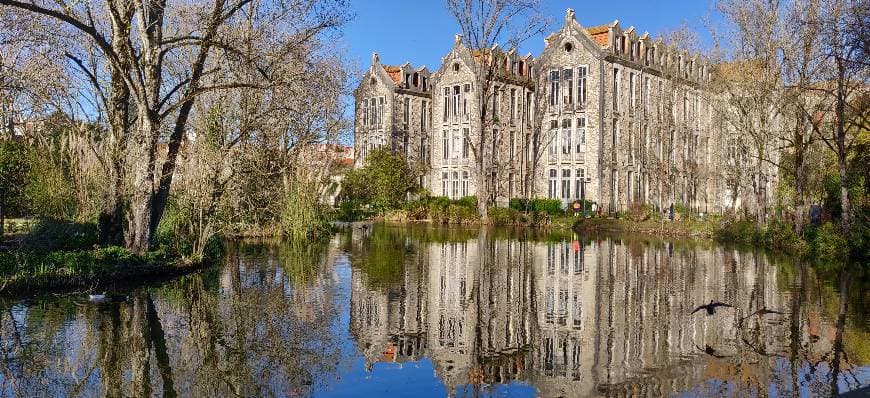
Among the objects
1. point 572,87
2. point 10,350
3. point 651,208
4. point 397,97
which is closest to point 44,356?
point 10,350

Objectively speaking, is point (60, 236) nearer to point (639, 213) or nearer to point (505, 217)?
point (505, 217)

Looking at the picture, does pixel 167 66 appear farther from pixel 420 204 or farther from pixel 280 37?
pixel 420 204

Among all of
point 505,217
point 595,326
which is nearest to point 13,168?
point 595,326

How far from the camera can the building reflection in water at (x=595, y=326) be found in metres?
7.95

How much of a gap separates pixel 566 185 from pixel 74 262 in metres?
35.1

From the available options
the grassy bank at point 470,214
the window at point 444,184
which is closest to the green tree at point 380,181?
the grassy bank at point 470,214

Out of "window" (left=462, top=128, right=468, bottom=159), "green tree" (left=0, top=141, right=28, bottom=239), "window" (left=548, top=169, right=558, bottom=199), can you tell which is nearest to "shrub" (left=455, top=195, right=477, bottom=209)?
"window" (left=462, top=128, right=468, bottom=159)

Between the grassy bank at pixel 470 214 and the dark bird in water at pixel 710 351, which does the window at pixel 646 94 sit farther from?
the dark bird in water at pixel 710 351

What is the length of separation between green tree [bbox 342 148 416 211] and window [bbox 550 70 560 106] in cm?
1062

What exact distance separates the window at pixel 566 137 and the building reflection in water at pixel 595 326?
25758 mm

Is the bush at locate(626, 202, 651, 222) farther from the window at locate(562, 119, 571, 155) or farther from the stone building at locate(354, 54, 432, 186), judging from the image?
the stone building at locate(354, 54, 432, 186)

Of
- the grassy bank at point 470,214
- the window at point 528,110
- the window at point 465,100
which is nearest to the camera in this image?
the grassy bank at point 470,214

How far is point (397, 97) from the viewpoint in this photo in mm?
52719

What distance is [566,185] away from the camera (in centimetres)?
4459
